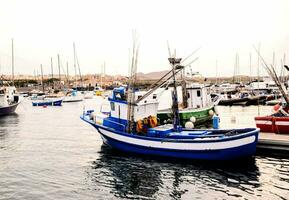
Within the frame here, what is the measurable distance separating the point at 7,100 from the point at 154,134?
1514 inches

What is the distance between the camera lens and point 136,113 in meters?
19.3

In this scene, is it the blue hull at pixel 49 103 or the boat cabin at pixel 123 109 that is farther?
the blue hull at pixel 49 103

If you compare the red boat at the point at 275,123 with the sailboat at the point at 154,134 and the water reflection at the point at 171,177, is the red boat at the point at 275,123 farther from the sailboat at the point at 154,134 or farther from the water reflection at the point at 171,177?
the water reflection at the point at 171,177

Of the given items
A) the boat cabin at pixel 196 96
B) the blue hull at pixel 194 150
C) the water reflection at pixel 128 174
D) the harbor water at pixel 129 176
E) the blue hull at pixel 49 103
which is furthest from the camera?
the blue hull at pixel 49 103

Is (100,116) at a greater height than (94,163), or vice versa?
(100,116)

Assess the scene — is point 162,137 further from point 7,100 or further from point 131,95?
point 7,100

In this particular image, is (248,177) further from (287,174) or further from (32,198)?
(32,198)

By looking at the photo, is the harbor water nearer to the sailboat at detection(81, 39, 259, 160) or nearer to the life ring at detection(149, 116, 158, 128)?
the sailboat at detection(81, 39, 259, 160)

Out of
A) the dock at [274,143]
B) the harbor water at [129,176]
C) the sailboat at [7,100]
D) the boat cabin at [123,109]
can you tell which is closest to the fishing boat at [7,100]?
the sailboat at [7,100]

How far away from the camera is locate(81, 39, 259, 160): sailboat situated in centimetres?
1606

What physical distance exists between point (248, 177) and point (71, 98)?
68238 millimetres

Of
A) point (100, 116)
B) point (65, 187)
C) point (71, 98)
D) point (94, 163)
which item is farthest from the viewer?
point (71, 98)

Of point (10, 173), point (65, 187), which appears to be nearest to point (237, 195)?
point (65, 187)

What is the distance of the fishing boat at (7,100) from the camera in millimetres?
47656
